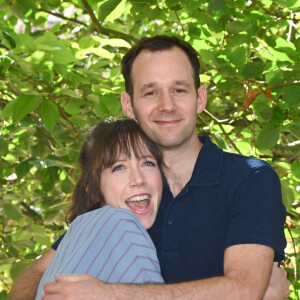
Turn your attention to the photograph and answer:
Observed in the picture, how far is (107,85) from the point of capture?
3.93 meters

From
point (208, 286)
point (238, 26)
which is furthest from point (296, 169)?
point (208, 286)

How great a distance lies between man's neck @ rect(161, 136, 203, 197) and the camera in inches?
116

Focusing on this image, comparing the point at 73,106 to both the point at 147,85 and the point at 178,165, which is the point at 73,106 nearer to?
the point at 147,85

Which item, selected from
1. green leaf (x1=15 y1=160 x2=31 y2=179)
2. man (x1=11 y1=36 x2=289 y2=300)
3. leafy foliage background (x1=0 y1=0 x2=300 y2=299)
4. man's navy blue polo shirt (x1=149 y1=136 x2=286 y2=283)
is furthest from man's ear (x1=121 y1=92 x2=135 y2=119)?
green leaf (x1=15 y1=160 x2=31 y2=179)

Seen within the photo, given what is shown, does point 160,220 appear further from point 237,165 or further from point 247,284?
point 247,284

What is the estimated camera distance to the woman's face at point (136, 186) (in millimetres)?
2711

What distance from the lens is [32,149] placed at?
437cm

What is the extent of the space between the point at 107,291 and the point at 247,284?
470 millimetres

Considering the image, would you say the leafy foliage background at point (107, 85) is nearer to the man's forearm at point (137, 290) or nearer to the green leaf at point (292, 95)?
the green leaf at point (292, 95)

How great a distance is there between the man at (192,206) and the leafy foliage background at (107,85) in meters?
0.42

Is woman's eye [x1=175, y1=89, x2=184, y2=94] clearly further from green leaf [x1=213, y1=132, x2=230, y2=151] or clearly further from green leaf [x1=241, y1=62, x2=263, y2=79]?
green leaf [x1=213, y1=132, x2=230, y2=151]

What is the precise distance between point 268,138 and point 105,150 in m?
1.09

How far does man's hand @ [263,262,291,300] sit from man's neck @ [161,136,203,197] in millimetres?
504

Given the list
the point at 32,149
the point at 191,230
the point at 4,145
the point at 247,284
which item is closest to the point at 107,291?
the point at 247,284
